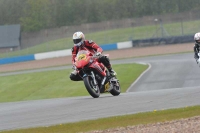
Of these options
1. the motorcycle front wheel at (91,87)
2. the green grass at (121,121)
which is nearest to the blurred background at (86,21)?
the motorcycle front wheel at (91,87)

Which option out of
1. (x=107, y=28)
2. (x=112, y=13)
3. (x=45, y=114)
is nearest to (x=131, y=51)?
(x=107, y=28)

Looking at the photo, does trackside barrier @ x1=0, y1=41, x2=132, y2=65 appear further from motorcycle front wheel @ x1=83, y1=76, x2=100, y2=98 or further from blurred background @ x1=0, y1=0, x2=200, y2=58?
motorcycle front wheel @ x1=83, y1=76, x2=100, y2=98

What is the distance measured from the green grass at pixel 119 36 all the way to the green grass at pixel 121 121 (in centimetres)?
4512

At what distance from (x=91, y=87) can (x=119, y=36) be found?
151ft

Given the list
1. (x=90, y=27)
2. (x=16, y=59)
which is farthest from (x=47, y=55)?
(x=90, y=27)

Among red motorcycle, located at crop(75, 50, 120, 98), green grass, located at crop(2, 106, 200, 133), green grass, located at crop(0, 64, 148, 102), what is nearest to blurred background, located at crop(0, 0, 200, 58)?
green grass, located at crop(0, 64, 148, 102)

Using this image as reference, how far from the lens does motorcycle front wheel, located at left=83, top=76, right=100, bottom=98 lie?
13.5 meters

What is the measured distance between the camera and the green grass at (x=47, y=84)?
90.9ft

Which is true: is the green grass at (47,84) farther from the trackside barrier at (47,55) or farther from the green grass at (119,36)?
the green grass at (119,36)

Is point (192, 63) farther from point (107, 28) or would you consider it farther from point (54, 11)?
point (54, 11)

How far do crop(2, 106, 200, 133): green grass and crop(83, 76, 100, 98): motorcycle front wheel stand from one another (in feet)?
12.5

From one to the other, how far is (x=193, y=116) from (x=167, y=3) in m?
58.0

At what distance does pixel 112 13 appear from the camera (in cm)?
7094

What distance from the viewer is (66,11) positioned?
72438 mm
